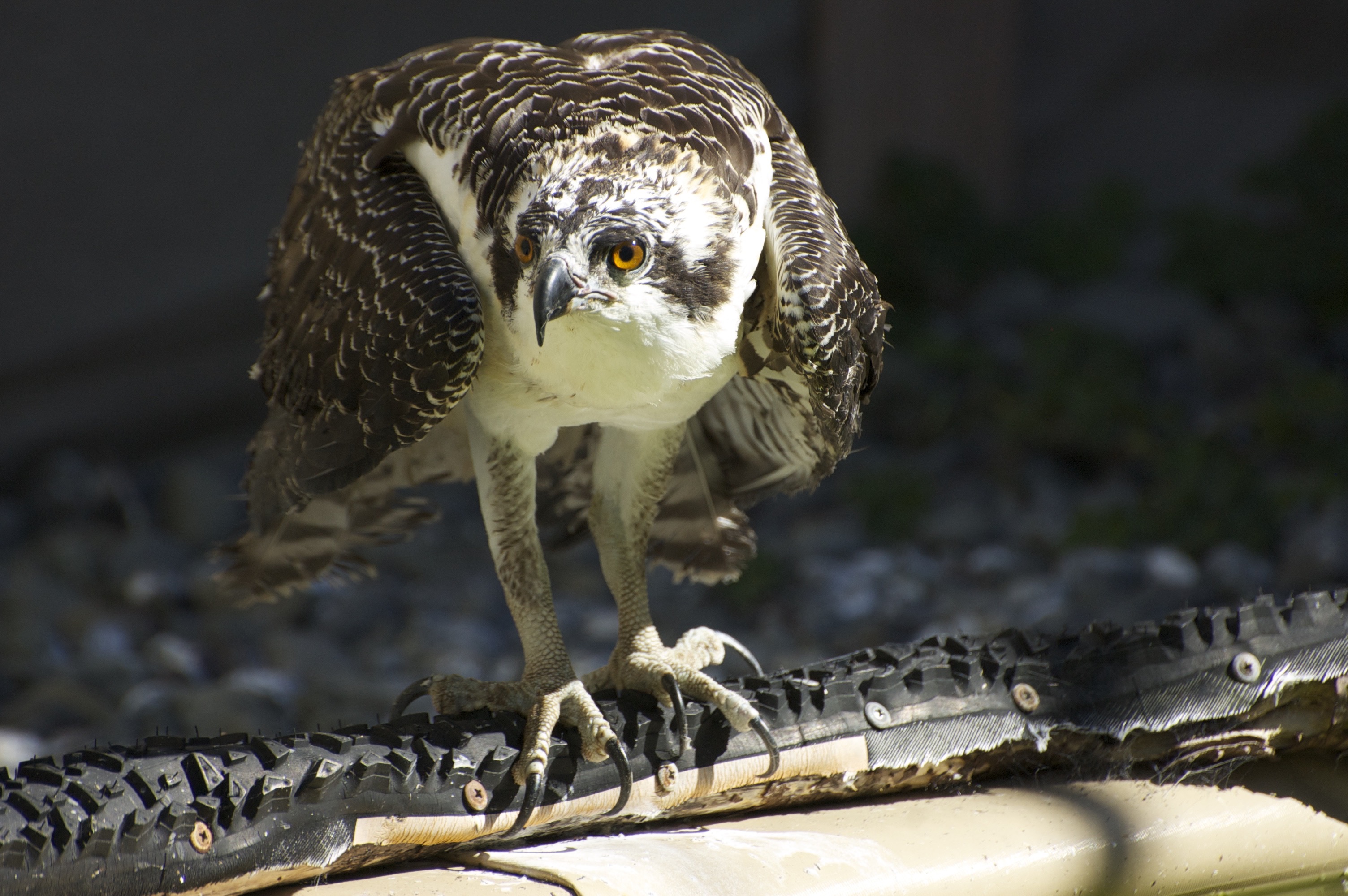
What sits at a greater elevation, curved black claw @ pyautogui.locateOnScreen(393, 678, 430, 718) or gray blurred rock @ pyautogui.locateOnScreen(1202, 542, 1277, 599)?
gray blurred rock @ pyautogui.locateOnScreen(1202, 542, 1277, 599)

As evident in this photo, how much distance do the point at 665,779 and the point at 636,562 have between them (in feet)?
2.11

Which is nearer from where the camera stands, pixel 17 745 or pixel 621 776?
pixel 621 776

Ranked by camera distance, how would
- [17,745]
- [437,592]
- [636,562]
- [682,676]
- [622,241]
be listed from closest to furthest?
[622,241] < [682,676] < [636,562] < [17,745] < [437,592]

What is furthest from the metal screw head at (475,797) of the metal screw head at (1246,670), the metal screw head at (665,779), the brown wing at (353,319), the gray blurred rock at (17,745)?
the gray blurred rock at (17,745)

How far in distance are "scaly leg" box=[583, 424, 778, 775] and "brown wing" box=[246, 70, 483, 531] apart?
2.02 ft

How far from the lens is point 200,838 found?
2.01 metres

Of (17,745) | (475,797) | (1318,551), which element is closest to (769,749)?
(475,797)

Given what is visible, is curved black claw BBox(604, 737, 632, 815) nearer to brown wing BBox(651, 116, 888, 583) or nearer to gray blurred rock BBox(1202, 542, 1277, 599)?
brown wing BBox(651, 116, 888, 583)

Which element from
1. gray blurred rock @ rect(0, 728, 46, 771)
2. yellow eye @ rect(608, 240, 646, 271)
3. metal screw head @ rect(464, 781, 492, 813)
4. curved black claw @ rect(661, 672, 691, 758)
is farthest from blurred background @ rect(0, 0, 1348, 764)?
yellow eye @ rect(608, 240, 646, 271)

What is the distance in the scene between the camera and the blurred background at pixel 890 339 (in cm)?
489

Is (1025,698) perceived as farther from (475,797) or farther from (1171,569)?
(1171,569)

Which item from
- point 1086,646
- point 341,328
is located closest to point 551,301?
point 341,328

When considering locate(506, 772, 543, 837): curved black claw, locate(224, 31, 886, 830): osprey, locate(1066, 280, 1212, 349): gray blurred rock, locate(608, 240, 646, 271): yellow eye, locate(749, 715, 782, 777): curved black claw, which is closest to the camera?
locate(608, 240, 646, 271): yellow eye

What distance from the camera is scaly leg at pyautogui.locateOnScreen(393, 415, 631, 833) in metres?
2.57
